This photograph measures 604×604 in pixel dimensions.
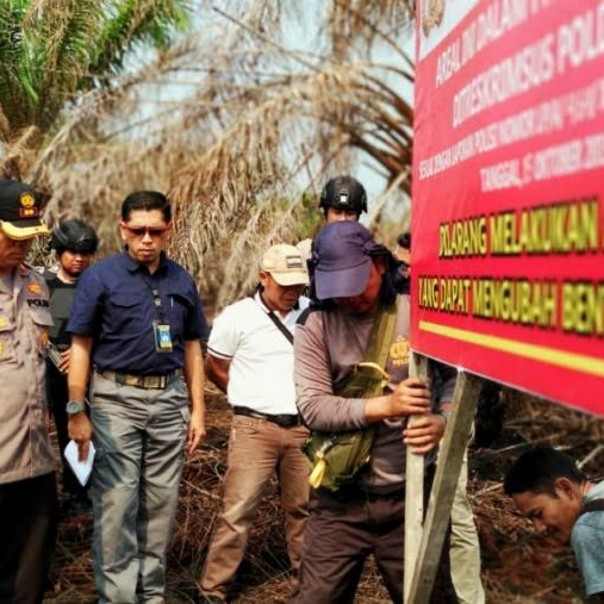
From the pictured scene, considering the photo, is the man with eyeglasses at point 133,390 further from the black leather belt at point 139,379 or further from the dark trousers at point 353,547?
the dark trousers at point 353,547

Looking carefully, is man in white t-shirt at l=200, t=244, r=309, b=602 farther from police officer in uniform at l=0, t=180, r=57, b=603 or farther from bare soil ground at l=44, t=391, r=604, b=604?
police officer in uniform at l=0, t=180, r=57, b=603

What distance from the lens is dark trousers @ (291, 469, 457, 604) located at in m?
3.16

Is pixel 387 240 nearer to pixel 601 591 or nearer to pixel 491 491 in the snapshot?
pixel 491 491

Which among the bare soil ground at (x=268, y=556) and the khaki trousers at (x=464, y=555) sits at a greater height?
the khaki trousers at (x=464, y=555)

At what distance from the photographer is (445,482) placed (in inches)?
93.4

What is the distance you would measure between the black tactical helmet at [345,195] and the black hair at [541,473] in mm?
2141

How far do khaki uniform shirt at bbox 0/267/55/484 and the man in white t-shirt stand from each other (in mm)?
1107

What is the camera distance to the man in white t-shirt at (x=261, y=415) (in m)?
4.75

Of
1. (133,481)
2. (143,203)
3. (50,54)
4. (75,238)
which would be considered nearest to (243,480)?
(133,481)

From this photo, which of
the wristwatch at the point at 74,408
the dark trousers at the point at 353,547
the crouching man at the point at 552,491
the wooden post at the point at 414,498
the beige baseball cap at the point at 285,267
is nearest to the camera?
the wooden post at the point at 414,498

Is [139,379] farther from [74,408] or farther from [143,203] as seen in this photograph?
[143,203]

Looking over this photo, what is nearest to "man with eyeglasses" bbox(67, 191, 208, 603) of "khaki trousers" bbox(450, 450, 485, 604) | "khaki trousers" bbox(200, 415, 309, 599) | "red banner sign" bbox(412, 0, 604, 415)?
"khaki trousers" bbox(200, 415, 309, 599)

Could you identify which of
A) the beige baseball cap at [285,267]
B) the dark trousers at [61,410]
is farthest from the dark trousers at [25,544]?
the dark trousers at [61,410]

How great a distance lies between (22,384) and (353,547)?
1.47m
